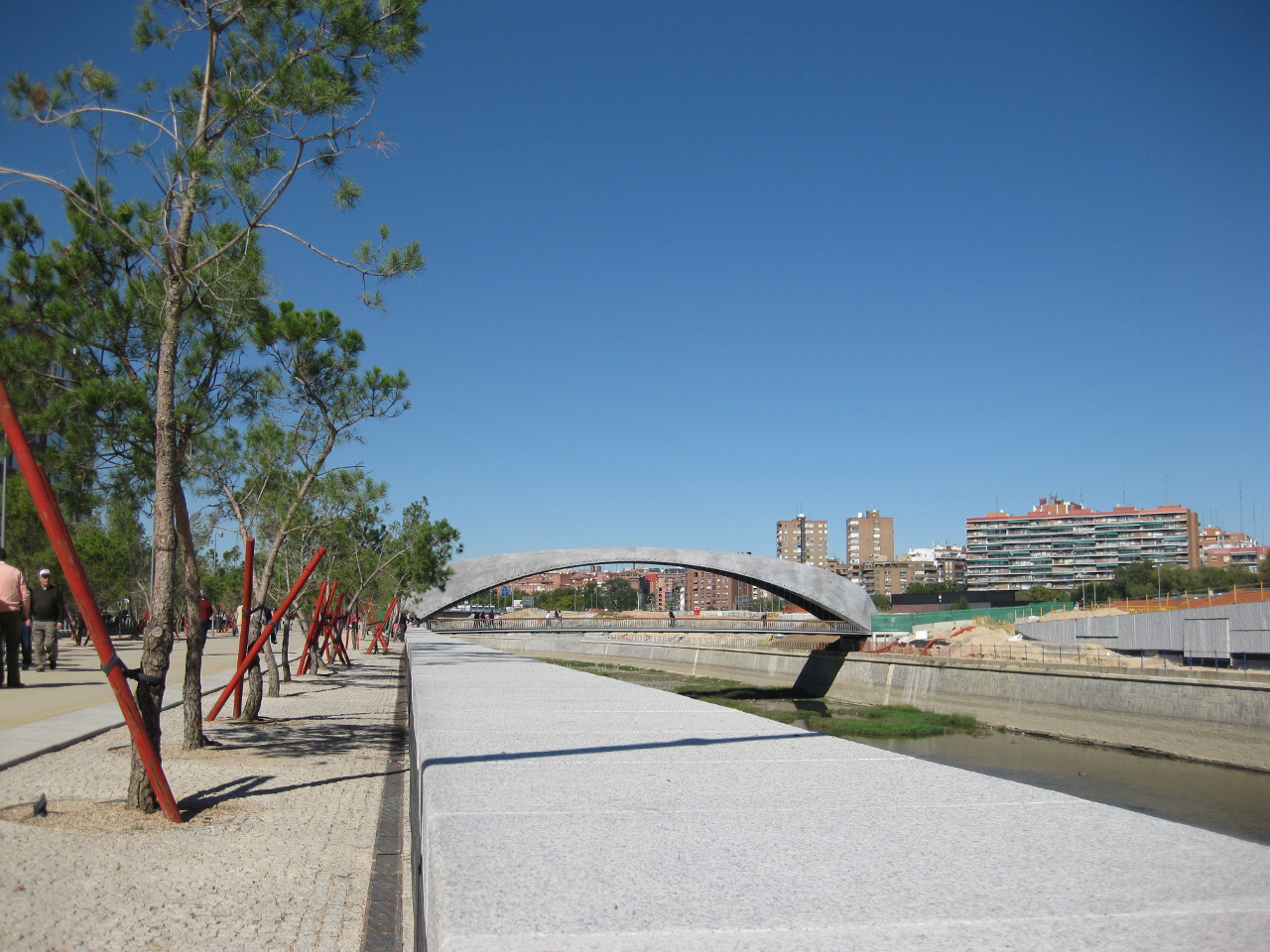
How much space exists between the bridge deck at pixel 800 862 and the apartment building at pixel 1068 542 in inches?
5524

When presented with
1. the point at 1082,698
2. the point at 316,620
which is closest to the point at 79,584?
the point at 316,620

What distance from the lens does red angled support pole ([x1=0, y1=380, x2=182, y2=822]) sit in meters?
4.23

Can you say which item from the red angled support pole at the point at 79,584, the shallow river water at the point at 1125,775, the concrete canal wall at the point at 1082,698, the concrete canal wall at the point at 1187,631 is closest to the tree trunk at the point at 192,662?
the red angled support pole at the point at 79,584

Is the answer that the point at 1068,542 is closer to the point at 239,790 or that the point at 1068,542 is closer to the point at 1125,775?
the point at 1125,775

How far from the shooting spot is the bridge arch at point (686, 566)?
6650 cm

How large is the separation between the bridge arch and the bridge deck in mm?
63416

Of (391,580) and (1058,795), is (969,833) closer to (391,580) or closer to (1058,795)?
(1058,795)

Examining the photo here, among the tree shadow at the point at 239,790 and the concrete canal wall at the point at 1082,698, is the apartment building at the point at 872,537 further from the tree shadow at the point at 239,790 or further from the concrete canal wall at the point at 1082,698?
the tree shadow at the point at 239,790

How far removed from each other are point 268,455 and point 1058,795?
13.1 meters

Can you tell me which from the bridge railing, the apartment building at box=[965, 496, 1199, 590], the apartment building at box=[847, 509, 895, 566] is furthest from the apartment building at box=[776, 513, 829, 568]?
the bridge railing

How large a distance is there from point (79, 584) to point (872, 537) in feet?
614

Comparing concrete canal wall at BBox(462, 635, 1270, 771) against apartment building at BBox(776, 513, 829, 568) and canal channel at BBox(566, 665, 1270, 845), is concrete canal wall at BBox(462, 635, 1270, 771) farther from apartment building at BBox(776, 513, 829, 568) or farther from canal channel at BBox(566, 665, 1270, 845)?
apartment building at BBox(776, 513, 829, 568)

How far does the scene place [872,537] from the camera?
606ft

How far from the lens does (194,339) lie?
904cm
